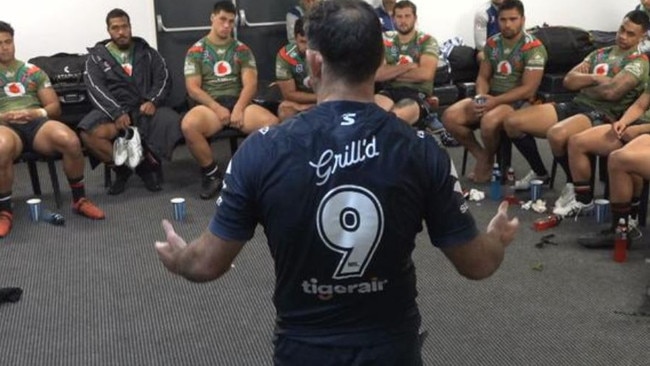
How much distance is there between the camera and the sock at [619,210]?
360 centimetres

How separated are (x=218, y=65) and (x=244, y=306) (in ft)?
7.17

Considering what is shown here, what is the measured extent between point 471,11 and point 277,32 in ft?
5.53

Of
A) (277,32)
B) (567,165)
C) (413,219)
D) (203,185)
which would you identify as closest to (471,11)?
(277,32)

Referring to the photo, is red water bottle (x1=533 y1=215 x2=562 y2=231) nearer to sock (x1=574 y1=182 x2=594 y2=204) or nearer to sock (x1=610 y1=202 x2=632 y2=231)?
sock (x1=574 y1=182 x2=594 y2=204)

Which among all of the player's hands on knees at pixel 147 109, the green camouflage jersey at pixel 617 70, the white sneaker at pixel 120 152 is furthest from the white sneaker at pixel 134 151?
the green camouflage jersey at pixel 617 70

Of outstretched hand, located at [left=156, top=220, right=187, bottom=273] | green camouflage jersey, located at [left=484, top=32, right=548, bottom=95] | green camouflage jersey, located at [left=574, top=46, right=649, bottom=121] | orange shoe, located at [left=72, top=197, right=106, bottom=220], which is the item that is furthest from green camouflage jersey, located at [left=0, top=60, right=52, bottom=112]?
outstretched hand, located at [left=156, top=220, right=187, bottom=273]

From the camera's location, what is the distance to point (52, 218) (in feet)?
13.7

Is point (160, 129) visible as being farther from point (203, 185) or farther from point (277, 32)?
point (277, 32)

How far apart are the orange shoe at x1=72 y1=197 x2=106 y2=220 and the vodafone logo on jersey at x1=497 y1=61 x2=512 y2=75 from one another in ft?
8.17

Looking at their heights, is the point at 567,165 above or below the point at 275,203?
below

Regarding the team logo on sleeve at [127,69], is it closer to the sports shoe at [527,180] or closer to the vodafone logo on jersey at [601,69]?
the sports shoe at [527,180]

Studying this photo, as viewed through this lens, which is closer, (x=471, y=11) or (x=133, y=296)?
(x=133, y=296)

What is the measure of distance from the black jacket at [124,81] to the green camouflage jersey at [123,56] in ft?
0.06

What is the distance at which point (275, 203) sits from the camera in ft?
4.25
